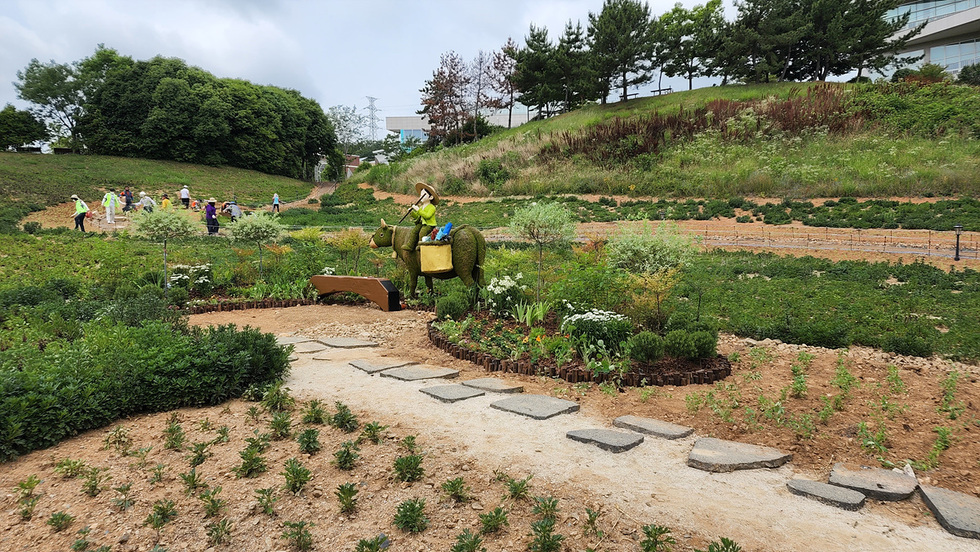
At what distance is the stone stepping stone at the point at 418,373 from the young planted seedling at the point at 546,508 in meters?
2.80

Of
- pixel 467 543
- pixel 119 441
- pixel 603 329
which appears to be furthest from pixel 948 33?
pixel 119 441

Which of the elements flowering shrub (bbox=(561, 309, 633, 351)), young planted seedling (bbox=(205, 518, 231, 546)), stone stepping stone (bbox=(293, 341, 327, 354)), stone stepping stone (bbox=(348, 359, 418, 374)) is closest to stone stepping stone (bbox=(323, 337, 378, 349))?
stone stepping stone (bbox=(293, 341, 327, 354))

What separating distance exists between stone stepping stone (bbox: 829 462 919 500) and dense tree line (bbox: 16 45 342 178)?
47658mm

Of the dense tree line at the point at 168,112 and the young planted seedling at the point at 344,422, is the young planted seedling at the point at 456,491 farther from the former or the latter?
the dense tree line at the point at 168,112

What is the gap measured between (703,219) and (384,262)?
10906 millimetres

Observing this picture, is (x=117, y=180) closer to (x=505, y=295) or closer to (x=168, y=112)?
(x=168, y=112)

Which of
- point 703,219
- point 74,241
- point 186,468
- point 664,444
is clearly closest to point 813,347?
point 664,444

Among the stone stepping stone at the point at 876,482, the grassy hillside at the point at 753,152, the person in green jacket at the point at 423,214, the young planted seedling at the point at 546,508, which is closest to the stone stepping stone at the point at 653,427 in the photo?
the stone stepping stone at the point at 876,482

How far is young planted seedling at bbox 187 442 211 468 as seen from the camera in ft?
11.1

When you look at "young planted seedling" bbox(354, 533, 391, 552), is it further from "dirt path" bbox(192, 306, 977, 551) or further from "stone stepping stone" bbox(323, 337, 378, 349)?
"stone stepping stone" bbox(323, 337, 378, 349)

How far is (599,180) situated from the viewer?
82.2 feet

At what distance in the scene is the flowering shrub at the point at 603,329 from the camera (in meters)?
5.74

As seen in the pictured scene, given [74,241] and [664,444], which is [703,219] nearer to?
[664,444]

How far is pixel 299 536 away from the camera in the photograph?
8.42 feet
